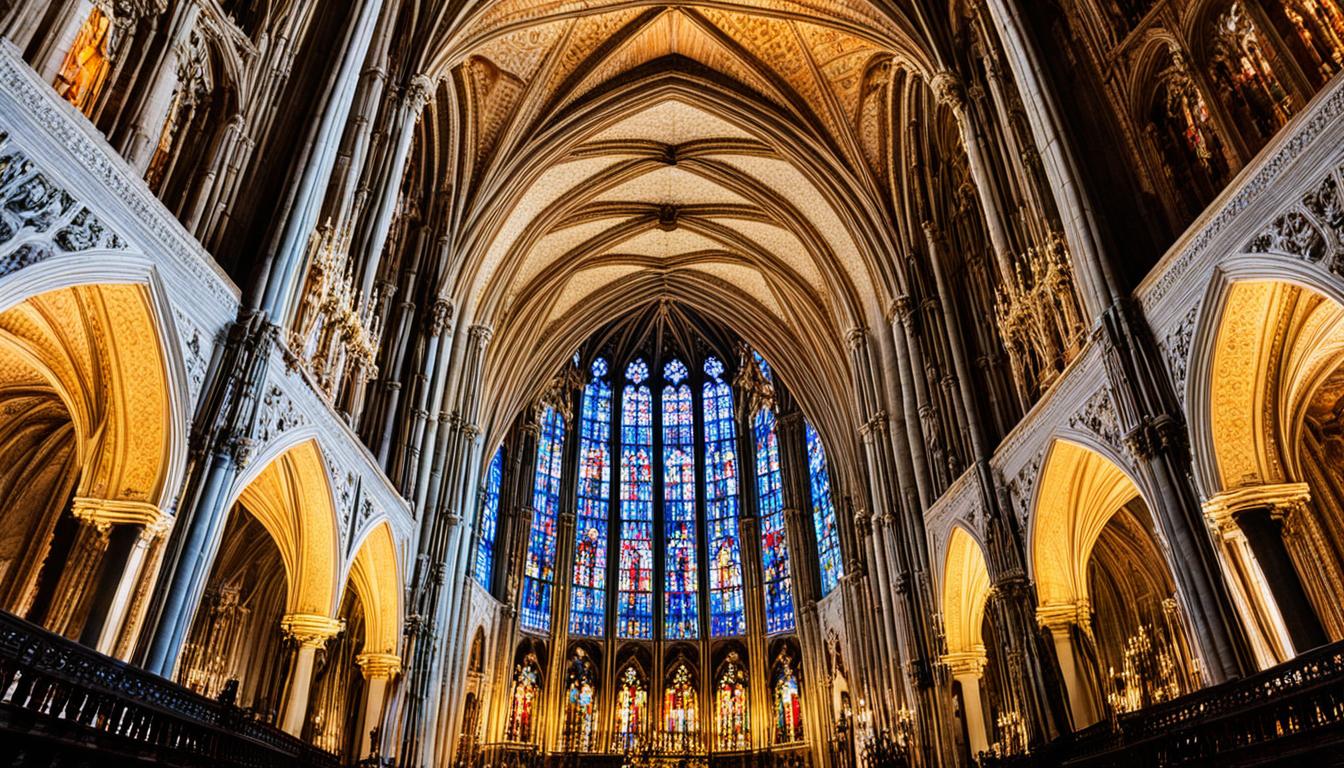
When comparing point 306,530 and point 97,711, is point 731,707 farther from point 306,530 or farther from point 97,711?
point 97,711

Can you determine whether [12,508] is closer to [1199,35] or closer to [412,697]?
[412,697]

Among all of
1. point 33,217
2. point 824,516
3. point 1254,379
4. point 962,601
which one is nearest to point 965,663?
point 962,601

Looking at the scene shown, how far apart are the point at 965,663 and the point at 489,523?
17.6m

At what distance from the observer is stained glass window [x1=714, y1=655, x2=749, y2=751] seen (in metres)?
29.7

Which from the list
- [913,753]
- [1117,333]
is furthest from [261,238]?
[913,753]

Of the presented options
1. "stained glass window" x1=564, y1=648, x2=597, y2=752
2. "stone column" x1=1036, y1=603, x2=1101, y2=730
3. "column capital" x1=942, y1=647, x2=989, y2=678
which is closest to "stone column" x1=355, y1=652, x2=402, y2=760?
"column capital" x1=942, y1=647, x2=989, y2=678

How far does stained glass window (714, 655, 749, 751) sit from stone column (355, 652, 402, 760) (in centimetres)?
1587

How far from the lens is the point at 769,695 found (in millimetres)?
29922

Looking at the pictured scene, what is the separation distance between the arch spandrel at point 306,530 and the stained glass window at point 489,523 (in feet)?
45.7

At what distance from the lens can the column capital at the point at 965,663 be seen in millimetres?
17344

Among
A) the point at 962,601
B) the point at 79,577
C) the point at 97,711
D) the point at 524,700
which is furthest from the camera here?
the point at 524,700

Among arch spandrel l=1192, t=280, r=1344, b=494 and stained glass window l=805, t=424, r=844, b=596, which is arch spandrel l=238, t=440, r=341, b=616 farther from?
stained glass window l=805, t=424, r=844, b=596

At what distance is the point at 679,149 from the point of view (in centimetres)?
2494

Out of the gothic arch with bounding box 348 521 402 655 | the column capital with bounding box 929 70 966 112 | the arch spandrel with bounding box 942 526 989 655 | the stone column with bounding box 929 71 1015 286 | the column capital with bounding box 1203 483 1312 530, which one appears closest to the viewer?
the column capital with bounding box 1203 483 1312 530
